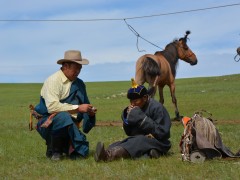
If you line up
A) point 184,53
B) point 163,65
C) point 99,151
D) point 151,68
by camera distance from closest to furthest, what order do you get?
point 99,151
point 151,68
point 163,65
point 184,53

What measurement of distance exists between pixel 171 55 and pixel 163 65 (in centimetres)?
89

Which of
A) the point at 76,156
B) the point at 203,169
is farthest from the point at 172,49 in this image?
the point at 203,169

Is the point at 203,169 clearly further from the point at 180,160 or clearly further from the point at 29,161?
the point at 29,161

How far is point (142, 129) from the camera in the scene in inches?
309

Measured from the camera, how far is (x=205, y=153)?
734 cm

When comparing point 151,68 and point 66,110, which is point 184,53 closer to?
point 151,68

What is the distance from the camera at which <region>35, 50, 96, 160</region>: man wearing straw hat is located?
7.98m

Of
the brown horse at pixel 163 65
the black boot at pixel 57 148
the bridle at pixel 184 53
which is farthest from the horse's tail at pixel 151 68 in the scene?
the black boot at pixel 57 148

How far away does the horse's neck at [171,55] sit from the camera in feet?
55.2

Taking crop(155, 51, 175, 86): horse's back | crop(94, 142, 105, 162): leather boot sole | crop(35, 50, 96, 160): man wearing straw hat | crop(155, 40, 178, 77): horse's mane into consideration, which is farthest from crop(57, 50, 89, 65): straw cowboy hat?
crop(155, 40, 178, 77): horse's mane

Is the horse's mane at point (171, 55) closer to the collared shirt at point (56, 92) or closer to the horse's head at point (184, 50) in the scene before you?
the horse's head at point (184, 50)

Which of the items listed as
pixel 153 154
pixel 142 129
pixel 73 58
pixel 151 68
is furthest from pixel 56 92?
pixel 151 68

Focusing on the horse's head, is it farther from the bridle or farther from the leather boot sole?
the leather boot sole

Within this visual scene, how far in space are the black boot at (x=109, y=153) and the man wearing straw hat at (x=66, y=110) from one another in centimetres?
59
